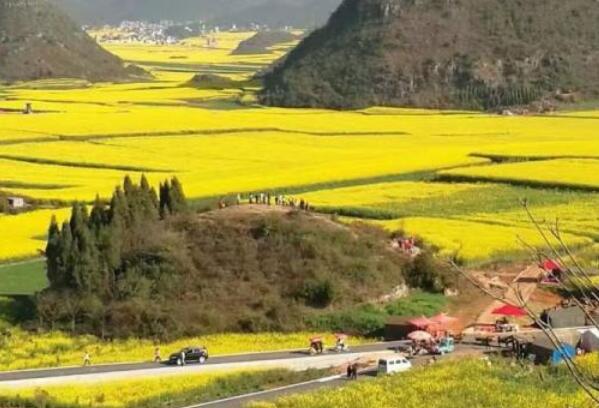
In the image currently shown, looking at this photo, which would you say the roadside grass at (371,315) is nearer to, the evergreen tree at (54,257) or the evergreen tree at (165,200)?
the evergreen tree at (54,257)

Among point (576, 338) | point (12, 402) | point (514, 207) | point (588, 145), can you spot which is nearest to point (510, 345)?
point (576, 338)

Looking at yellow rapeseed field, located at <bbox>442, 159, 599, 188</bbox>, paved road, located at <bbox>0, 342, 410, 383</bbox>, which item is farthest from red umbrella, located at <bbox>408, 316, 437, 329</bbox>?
yellow rapeseed field, located at <bbox>442, 159, 599, 188</bbox>

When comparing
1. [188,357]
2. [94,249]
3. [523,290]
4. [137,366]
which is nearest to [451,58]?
[523,290]

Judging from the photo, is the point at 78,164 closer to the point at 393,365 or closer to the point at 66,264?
the point at 66,264

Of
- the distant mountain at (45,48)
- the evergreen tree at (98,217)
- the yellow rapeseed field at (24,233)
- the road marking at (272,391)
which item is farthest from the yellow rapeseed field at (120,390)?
the distant mountain at (45,48)

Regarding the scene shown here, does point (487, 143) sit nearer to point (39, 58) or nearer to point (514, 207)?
point (514, 207)
